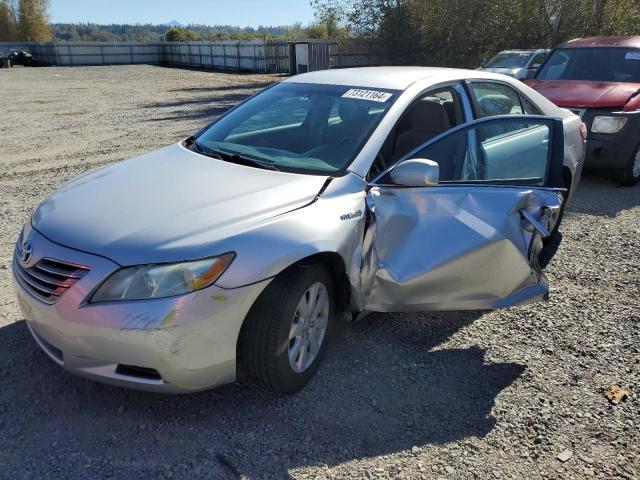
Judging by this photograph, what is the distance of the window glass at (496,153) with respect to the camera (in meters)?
3.50

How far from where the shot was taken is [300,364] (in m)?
3.01

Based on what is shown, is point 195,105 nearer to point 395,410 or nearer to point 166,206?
point 166,206

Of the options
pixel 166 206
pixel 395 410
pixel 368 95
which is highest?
pixel 368 95

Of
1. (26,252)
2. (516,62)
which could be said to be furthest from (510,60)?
(26,252)

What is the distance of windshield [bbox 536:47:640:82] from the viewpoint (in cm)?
784

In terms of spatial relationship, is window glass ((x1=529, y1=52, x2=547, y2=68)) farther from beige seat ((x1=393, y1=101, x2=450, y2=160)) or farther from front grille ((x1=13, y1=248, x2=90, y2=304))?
front grille ((x1=13, y1=248, x2=90, y2=304))

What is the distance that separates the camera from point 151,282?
2.49 metres

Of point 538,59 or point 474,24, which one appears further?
point 474,24

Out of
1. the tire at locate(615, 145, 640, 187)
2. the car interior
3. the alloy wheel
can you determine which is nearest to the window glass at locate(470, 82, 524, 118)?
the car interior

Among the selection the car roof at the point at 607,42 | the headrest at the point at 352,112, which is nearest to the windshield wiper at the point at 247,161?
the headrest at the point at 352,112

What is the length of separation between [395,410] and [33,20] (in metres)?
79.3

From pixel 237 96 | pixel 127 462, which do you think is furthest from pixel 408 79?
pixel 237 96

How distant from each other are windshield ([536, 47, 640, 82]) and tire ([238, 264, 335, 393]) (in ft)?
22.0

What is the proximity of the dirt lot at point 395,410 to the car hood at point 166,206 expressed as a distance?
852mm
